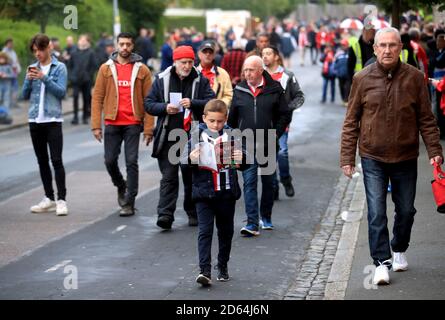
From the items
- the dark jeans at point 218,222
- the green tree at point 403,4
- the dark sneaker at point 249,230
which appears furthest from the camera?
the green tree at point 403,4

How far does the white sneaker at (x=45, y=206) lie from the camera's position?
42.7 ft

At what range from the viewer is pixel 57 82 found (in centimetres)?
1282

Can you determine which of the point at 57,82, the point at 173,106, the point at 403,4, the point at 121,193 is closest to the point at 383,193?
the point at 173,106

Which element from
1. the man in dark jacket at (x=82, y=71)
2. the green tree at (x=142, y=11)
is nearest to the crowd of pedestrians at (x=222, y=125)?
the man in dark jacket at (x=82, y=71)

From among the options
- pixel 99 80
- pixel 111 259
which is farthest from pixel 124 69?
pixel 111 259

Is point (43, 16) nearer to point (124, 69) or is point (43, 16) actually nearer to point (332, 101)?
point (332, 101)

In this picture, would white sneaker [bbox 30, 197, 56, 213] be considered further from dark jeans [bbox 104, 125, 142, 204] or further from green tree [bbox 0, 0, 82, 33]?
green tree [bbox 0, 0, 82, 33]

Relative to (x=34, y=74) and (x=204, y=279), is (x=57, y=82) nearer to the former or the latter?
(x=34, y=74)

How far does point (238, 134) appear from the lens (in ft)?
30.0

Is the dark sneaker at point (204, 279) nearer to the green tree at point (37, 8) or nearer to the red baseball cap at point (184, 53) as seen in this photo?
the red baseball cap at point (184, 53)

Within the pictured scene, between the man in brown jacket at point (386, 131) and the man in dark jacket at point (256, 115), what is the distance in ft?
8.27

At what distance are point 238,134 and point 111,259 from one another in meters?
1.78

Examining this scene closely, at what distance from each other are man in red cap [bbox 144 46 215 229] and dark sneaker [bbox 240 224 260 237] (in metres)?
0.74

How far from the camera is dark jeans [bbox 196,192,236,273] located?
894cm
